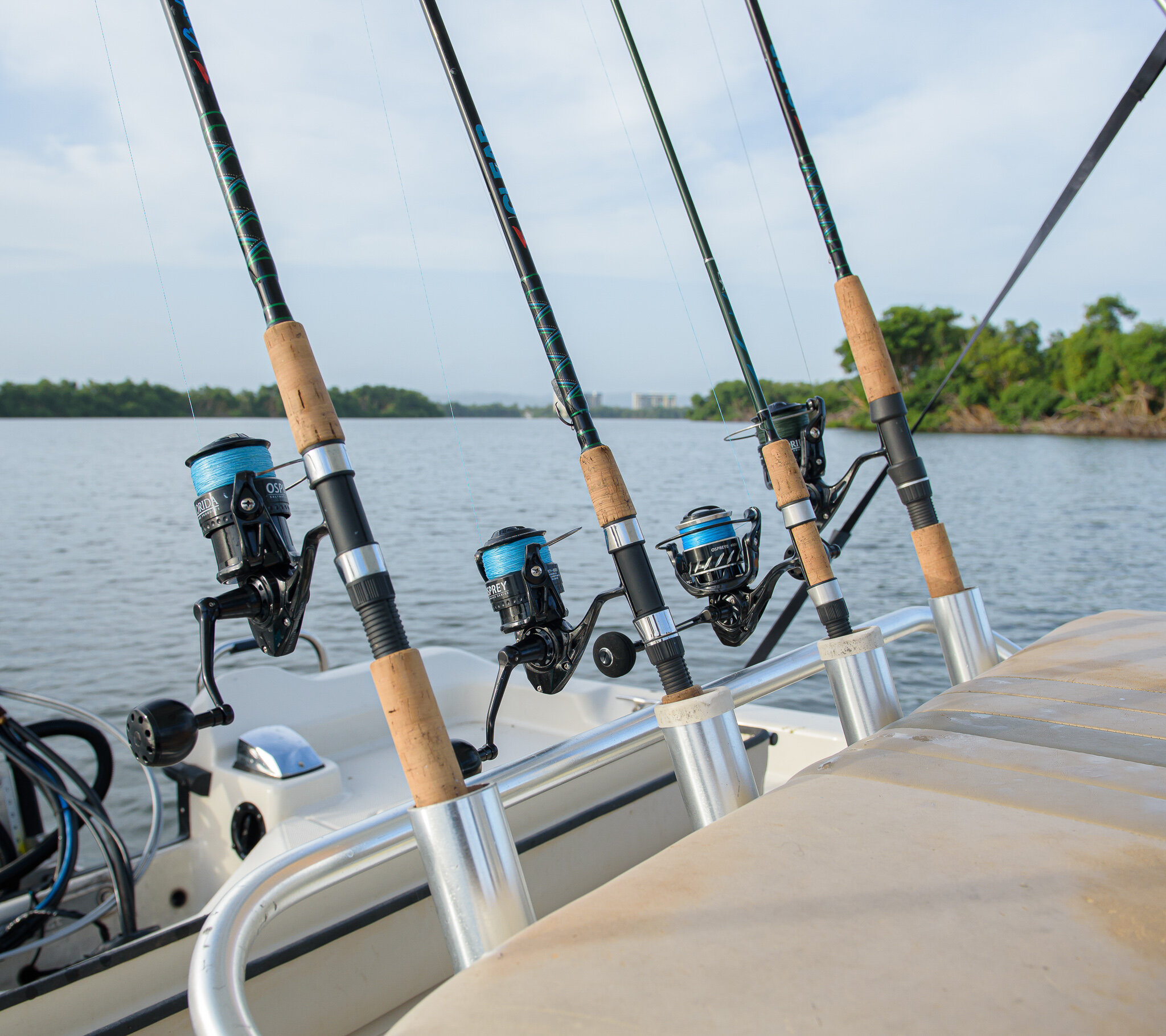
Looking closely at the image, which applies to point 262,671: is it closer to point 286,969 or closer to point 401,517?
point 286,969

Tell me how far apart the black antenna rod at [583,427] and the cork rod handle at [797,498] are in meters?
0.42

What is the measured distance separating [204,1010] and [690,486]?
15262mm

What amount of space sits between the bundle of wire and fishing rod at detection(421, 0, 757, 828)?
115 cm

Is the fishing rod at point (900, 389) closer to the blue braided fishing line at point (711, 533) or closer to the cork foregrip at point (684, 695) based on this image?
the blue braided fishing line at point (711, 533)

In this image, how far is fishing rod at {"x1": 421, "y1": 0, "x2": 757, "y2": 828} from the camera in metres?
1.33

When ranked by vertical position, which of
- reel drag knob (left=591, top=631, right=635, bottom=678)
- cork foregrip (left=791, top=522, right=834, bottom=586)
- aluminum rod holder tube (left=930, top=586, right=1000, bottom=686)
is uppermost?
cork foregrip (left=791, top=522, right=834, bottom=586)

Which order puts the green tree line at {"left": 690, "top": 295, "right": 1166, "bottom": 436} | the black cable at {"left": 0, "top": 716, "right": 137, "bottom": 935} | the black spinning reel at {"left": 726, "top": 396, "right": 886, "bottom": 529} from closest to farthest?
the black cable at {"left": 0, "top": 716, "right": 137, "bottom": 935}, the black spinning reel at {"left": 726, "top": 396, "right": 886, "bottom": 529}, the green tree line at {"left": 690, "top": 295, "right": 1166, "bottom": 436}

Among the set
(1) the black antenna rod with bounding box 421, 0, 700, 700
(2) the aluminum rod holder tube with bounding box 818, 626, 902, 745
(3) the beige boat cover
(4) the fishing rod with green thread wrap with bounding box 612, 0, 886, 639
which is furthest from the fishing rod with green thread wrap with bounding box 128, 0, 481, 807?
(4) the fishing rod with green thread wrap with bounding box 612, 0, 886, 639

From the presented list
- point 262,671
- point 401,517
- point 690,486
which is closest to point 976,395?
point 690,486

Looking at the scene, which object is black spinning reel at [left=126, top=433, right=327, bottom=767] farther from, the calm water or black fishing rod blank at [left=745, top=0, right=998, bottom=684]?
black fishing rod blank at [left=745, top=0, right=998, bottom=684]

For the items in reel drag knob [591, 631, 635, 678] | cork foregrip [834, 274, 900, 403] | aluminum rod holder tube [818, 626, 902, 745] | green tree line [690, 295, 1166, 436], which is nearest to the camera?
aluminum rod holder tube [818, 626, 902, 745]

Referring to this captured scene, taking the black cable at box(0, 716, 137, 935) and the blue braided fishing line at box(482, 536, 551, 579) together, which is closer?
the blue braided fishing line at box(482, 536, 551, 579)

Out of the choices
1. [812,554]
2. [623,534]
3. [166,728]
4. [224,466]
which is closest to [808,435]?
[812,554]

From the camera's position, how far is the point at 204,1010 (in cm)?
87
